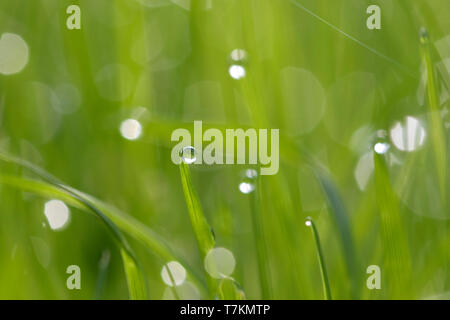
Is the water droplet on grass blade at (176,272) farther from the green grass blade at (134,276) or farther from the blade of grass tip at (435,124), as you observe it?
the blade of grass tip at (435,124)

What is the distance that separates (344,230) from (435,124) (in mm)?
163

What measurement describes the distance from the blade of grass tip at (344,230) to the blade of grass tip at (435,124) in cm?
12

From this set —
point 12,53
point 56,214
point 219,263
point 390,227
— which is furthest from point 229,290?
point 12,53

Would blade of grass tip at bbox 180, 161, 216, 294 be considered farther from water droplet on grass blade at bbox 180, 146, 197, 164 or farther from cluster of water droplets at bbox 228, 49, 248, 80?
cluster of water droplets at bbox 228, 49, 248, 80

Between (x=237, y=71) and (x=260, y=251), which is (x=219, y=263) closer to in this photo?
(x=260, y=251)

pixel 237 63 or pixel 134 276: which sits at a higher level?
pixel 237 63

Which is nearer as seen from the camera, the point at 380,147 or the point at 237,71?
the point at 380,147

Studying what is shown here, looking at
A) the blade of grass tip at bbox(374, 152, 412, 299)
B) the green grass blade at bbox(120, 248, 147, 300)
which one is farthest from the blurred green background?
the green grass blade at bbox(120, 248, 147, 300)

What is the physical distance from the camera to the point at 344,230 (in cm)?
56

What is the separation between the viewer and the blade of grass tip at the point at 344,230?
56 centimetres

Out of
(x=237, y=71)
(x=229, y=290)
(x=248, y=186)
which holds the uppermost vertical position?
(x=237, y=71)

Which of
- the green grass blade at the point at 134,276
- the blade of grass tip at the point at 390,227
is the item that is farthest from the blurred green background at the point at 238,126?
the green grass blade at the point at 134,276

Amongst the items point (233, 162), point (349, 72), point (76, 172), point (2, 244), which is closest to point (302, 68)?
point (349, 72)

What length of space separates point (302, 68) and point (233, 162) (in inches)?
8.6
